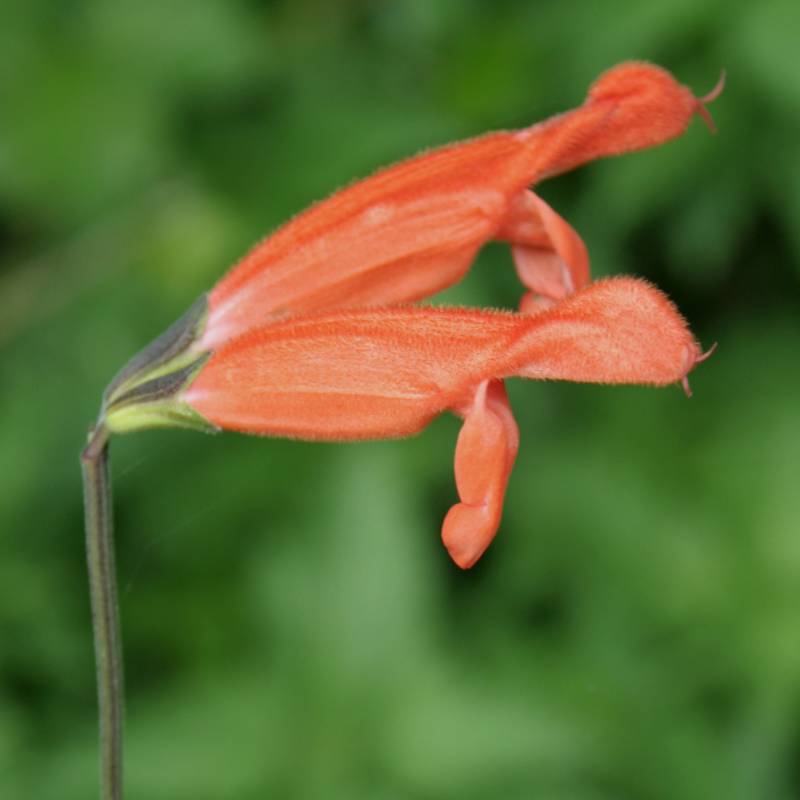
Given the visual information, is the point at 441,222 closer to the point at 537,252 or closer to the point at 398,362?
the point at 537,252

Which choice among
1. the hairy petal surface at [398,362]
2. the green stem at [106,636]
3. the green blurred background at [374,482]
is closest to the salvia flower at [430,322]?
the hairy petal surface at [398,362]

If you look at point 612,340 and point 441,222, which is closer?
point 612,340

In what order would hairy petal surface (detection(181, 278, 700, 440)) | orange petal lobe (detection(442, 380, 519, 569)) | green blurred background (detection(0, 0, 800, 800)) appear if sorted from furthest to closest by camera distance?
green blurred background (detection(0, 0, 800, 800)), hairy petal surface (detection(181, 278, 700, 440)), orange petal lobe (detection(442, 380, 519, 569))

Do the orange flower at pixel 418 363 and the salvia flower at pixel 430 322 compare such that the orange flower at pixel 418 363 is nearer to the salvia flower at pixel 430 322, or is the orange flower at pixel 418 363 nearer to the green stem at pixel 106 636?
the salvia flower at pixel 430 322

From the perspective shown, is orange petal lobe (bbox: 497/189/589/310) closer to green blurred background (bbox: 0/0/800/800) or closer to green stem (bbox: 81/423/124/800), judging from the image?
green stem (bbox: 81/423/124/800)

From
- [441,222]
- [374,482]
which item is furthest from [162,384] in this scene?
[374,482]

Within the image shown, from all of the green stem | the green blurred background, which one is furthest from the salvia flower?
the green blurred background

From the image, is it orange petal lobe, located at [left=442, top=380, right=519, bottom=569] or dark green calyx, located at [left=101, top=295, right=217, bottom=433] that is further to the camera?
dark green calyx, located at [left=101, top=295, right=217, bottom=433]
